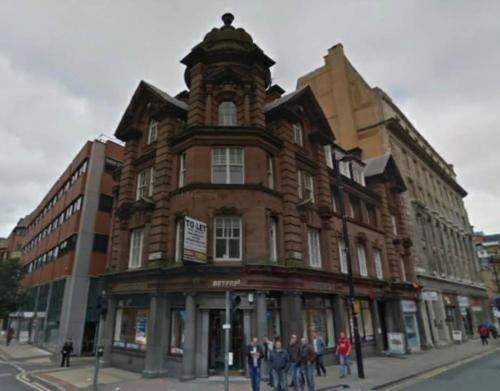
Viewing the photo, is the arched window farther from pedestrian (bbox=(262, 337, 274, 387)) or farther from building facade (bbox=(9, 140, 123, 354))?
building facade (bbox=(9, 140, 123, 354))

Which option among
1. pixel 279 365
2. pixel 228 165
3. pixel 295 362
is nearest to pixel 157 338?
pixel 279 365

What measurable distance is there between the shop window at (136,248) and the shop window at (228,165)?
6035 millimetres

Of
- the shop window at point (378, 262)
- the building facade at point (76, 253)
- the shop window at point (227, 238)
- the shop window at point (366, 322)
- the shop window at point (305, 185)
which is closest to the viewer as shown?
the shop window at point (227, 238)

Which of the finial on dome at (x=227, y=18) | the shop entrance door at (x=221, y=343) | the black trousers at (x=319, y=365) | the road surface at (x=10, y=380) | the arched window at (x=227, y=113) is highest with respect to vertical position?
the finial on dome at (x=227, y=18)

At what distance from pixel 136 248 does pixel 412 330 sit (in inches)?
869

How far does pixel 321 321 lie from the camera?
61.9ft

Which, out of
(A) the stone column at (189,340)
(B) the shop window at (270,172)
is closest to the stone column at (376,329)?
(B) the shop window at (270,172)

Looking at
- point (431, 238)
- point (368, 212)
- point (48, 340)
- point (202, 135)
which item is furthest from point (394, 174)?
point (48, 340)

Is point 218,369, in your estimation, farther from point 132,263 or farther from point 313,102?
point 313,102

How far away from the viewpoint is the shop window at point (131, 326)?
683 inches

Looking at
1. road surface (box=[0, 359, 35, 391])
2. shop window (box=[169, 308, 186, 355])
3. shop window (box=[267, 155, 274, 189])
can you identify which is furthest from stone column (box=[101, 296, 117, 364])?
shop window (box=[267, 155, 274, 189])

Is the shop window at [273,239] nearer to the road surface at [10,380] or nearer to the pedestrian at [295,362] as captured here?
the pedestrian at [295,362]

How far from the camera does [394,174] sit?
3198 cm

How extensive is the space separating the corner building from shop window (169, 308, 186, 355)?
55 millimetres
